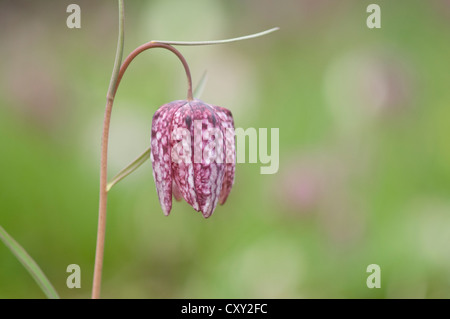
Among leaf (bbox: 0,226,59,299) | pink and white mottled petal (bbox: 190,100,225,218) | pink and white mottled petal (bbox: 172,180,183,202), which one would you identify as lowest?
leaf (bbox: 0,226,59,299)

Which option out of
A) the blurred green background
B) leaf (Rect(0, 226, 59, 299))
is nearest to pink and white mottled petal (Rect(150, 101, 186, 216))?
leaf (Rect(0, 226, 59, 299))

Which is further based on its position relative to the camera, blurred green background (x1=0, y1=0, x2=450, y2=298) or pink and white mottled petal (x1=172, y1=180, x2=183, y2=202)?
blurred green background (x1=0, y1=0, x2=450, y2=298)

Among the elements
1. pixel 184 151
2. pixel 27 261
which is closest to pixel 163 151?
pixel 184 151

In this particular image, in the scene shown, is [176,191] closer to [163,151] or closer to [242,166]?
[163,151]

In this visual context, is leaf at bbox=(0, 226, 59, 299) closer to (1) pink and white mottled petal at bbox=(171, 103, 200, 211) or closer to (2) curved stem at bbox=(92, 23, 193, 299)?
(2) curved stem at bbox=(92, 23, 193, 299)

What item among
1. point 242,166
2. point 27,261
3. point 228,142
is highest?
point 228,142
